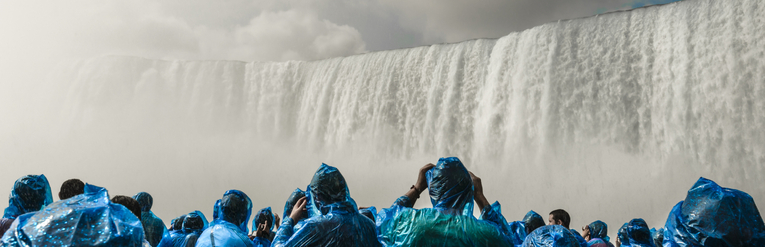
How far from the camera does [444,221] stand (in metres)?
2.40

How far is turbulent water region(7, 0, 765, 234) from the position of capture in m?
11.9

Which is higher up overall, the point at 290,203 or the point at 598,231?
the point at 290,203

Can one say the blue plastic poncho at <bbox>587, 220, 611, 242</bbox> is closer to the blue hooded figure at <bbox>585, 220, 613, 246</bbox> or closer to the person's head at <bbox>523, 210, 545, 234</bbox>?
the blue hooded figure at <bbox>585, 220, 613, 246</bbox>

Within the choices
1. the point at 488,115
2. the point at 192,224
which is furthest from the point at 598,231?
the point at 488,115

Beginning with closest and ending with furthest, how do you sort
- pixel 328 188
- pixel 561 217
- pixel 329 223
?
pixel 329 223 → pixel 328 188 → pixel 561 217

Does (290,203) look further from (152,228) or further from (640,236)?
(640,236)

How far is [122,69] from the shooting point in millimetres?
23594

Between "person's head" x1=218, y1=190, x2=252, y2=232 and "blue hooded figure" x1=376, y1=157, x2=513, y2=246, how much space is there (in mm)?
921

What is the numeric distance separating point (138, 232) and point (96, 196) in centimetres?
19

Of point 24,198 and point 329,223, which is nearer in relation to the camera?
point 329,223

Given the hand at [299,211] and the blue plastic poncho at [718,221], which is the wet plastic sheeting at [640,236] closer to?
the blue plastic poncho at [718,221]

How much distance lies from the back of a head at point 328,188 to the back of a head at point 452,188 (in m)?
0.46

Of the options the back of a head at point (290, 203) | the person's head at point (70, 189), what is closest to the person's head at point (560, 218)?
the back of a head at point (290, 203)

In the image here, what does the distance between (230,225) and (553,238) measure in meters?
1.76
